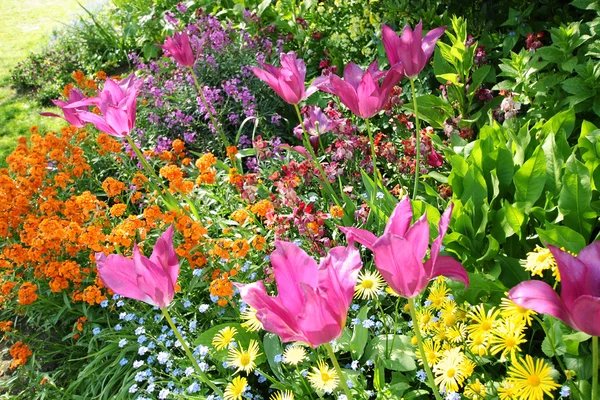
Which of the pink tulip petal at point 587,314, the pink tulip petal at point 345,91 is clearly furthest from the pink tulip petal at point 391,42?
the pink tulip petal at point 587,314

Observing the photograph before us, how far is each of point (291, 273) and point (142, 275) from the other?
49cm

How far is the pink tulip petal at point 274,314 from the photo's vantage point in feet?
3.67

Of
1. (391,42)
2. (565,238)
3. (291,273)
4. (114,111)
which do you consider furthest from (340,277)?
(114,111)

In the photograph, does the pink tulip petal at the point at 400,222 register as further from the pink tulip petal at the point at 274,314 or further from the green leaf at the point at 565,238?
the green leaf at the point at 565,238

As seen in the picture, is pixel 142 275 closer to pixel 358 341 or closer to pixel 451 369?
pixel 451 369

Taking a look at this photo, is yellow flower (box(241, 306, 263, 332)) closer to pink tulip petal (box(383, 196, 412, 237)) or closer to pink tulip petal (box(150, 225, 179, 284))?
pink tulip petal (box(150, 225, 179, 284))

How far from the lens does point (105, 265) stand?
146 centimetres

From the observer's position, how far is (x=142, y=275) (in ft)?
4.78

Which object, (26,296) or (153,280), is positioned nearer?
(153,280)

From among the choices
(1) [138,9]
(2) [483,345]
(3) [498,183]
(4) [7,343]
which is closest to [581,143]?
(3) [498,183]

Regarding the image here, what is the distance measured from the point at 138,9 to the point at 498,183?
5.94 meters

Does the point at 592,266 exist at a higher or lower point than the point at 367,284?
higher

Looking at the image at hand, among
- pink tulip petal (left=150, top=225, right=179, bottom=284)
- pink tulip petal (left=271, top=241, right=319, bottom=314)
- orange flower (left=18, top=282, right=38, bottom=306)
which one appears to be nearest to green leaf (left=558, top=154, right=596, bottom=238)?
pink tulip petal (left=271, top=241, right=319, bottom=314)

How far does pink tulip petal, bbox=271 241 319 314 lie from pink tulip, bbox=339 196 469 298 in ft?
0.38
